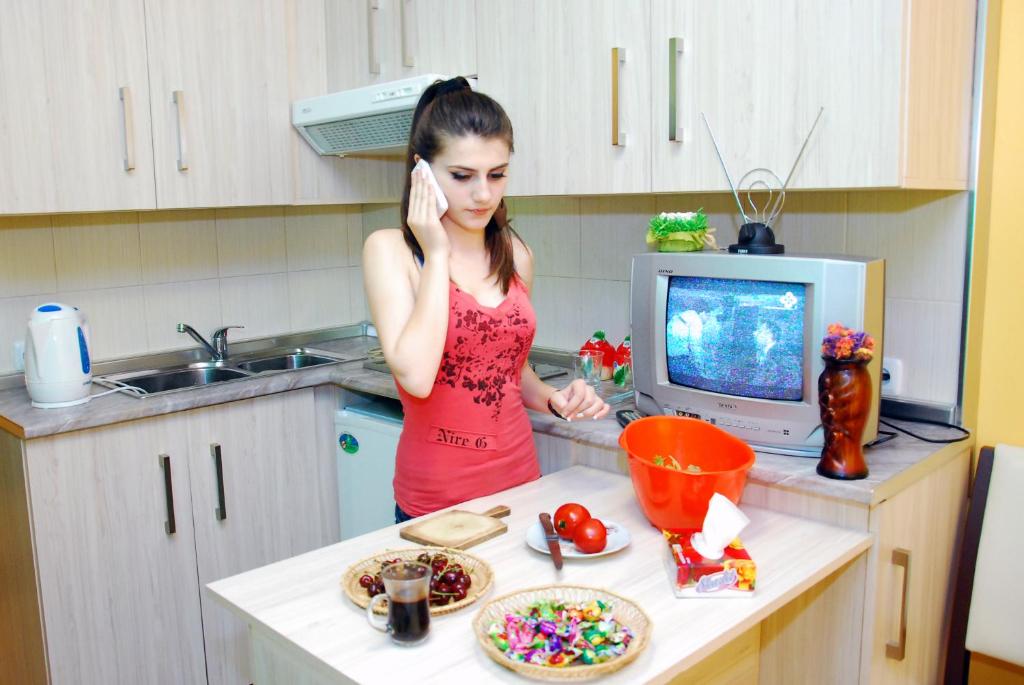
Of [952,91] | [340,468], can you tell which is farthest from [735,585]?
[340,468]

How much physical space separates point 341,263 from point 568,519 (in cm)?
204

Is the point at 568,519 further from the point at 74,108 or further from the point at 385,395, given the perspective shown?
the point at 74,108

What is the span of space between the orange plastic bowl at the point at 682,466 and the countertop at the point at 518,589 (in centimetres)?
6

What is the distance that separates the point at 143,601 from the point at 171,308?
0.93 m

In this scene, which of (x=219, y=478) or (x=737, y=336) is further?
(x=219, y=478)

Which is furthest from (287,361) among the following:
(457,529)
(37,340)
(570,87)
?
(457,529)

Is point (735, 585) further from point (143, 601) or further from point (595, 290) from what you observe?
point (143, 601)

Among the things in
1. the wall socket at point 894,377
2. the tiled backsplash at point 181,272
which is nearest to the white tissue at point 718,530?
the wall socket at point 894,377

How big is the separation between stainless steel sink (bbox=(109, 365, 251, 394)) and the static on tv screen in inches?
53.6

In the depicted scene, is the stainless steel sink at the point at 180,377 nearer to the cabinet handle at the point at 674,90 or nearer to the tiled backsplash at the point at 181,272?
the tiled backsplash at the point at 181,272

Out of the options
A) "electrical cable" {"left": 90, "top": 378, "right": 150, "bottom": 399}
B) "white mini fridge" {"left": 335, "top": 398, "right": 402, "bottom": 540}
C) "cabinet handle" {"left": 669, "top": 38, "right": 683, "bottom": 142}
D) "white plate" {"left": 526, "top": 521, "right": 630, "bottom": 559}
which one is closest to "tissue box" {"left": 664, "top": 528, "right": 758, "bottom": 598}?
"white plate" {"left": 526, "top": 521, "right": 630, "bottom": 559}

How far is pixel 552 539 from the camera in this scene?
4.65 ft

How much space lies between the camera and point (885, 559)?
1575 millimetres

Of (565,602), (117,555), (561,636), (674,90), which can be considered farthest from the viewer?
(117,555)
